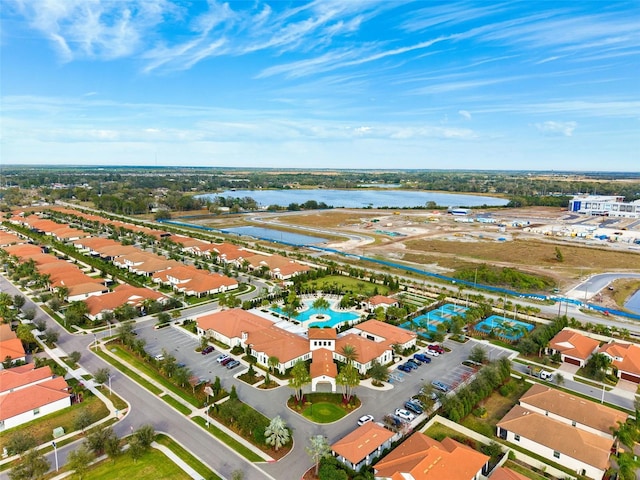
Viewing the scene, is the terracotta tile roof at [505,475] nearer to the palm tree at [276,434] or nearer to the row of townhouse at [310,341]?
the palm tree at [276,434]

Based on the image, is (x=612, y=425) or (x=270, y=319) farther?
(x=270, y=319)

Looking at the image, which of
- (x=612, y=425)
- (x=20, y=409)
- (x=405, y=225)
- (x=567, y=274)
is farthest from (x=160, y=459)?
(x=405, y=225)

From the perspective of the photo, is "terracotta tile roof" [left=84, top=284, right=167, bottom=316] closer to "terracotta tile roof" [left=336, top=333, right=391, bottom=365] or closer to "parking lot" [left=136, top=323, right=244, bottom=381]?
"parking lot" [left=136, top=323, right=244, bottom=381]

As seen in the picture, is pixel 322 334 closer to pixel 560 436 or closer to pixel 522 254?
pixel 560 436

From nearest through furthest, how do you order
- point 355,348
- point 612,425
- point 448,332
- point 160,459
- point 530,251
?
point 160,459 → point 612,425 → point 355,348 → point 448,332 → point 530,251

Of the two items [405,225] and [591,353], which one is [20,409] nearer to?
[591,353]

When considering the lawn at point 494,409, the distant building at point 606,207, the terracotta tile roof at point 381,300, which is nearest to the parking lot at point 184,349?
the lawn at point 494,409
